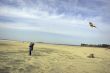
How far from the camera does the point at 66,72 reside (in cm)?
1714

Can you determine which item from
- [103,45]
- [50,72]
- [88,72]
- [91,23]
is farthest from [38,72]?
[103,45]

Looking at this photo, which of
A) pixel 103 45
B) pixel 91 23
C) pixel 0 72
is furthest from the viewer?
pixel 103 45

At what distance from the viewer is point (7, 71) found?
16.0 metres

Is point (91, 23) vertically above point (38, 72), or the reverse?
point (91, 23)

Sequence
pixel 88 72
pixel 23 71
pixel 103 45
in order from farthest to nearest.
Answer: pixel 103 45, pixel 88 72, pixel 23 71

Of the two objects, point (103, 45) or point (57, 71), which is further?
point (103, 45)

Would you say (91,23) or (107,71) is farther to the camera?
(91,23)

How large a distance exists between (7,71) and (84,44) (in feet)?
242

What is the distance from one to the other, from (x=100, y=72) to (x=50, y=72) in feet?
15.0

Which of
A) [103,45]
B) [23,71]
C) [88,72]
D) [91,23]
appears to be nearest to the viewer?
[23,71]

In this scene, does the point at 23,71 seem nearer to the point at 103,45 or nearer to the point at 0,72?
the point at 0,72

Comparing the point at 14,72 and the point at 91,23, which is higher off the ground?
the point at 91,23

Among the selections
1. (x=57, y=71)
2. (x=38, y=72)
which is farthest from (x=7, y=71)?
(x=57, y=71)

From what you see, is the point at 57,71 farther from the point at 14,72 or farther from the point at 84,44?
the point at 84,44
